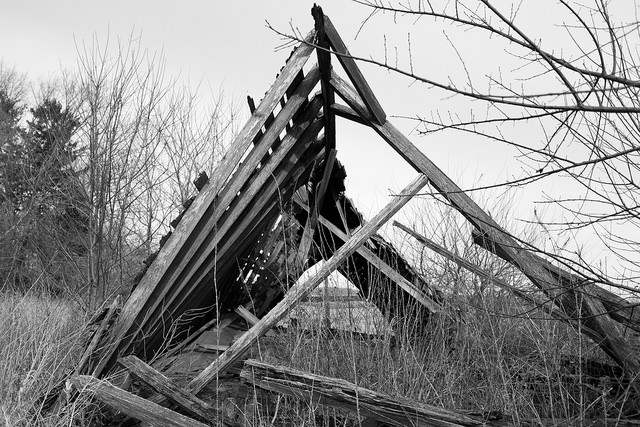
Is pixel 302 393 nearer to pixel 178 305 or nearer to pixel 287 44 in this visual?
pixel 178 305

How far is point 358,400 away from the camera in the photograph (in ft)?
14.6

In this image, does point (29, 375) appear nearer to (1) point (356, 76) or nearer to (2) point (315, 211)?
(2) point (315, 211)

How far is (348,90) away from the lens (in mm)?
5691

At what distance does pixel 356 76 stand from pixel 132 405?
3177mm

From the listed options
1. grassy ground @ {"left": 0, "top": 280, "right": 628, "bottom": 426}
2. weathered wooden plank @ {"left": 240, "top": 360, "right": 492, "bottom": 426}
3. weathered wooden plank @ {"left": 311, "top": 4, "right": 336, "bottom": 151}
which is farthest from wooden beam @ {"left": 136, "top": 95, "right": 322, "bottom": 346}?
weathered wooden plank @ {"left": 240, "top": 360, "right": 492, "bottom": 426}

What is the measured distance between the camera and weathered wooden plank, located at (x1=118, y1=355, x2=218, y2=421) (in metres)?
4.93

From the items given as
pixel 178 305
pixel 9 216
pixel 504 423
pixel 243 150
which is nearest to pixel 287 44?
pixel 243 150

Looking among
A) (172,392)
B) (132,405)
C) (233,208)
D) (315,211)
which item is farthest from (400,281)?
(132,405)

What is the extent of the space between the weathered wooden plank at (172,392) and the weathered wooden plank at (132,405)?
0.10 m

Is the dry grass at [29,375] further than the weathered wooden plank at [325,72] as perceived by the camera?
No

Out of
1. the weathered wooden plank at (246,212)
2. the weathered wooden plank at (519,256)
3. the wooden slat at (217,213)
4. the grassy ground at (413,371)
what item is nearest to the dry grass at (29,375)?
the grassy ground at (413,371)

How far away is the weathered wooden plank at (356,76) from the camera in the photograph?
528cm

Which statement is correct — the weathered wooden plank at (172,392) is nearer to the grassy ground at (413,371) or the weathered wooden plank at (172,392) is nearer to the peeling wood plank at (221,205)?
the grassy ground at (413,371)

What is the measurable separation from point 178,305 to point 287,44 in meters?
3.37
